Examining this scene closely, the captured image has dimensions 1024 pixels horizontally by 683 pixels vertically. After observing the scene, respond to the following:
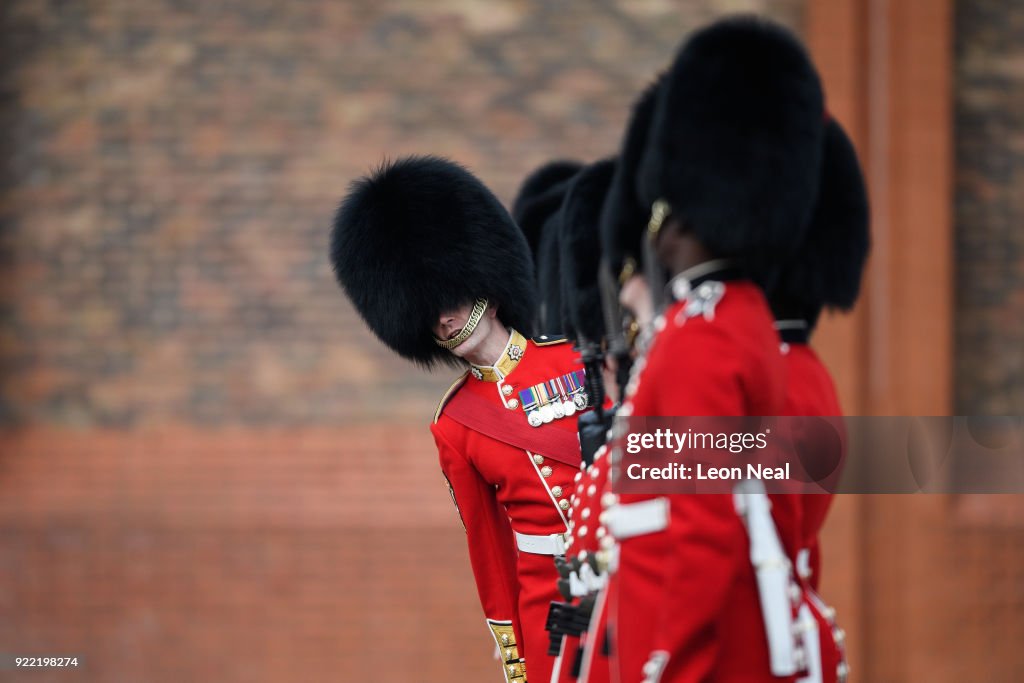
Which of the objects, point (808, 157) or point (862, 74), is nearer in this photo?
point (808, 157)

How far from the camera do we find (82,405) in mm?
5445

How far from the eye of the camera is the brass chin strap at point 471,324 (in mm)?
2965

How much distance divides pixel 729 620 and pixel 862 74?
418 centimetres

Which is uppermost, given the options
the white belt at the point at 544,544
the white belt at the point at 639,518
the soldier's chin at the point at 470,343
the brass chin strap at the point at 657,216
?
the soldier's chin at the point at 470,343

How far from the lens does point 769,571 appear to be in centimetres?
181

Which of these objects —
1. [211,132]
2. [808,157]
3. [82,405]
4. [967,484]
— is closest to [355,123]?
[211,132]

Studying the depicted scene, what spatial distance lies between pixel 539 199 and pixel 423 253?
1172mm

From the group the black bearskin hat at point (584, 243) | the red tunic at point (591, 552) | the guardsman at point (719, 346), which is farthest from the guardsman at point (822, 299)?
the black bearskin hat at point (584, 243)

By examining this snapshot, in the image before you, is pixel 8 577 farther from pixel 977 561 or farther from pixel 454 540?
pixel 977 561

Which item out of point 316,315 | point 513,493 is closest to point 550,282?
point 513,493

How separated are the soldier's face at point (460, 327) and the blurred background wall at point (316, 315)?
8.08 ft

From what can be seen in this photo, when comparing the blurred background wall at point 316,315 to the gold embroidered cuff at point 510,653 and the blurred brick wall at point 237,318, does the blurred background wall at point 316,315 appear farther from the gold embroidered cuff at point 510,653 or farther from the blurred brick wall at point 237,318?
the gold embroidered cuff at point 510,653

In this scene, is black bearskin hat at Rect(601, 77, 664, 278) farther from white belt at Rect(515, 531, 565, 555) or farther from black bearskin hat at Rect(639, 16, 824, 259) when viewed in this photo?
white belt at Rect(515, 531, 565, 555)

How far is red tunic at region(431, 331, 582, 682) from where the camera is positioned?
9.30 feet
